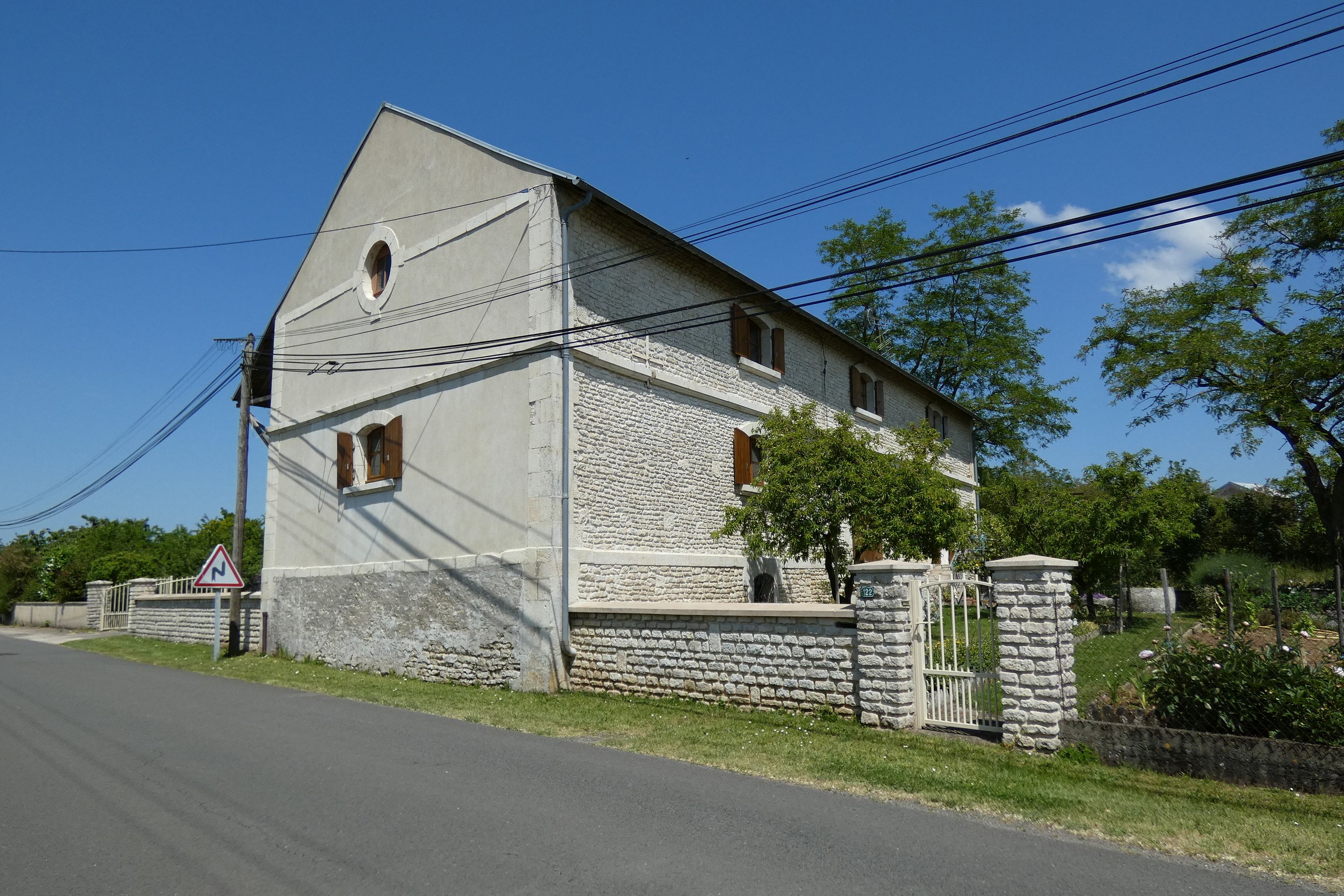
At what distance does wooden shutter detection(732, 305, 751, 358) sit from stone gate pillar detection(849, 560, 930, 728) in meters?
8.51

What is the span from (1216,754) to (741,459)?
10.5 meters

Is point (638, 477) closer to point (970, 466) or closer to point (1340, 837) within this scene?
point (1340, 837)

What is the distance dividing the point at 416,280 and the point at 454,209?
1.51m

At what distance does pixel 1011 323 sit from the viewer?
3453 centimetres

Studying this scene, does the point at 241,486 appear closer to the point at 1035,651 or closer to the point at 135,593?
the point at 135,593

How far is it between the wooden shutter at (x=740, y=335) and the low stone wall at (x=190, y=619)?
1158cm

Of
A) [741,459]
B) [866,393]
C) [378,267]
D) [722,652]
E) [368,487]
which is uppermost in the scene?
[378,267]

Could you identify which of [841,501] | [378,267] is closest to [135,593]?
[378,267]

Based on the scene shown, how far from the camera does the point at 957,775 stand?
7168mm

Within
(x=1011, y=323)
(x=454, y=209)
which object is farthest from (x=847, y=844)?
(x=1011, y=323)

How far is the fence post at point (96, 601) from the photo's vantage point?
2969 centimetres

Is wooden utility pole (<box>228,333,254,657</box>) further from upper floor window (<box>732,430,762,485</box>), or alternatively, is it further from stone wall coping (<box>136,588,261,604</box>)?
upper floor window (<box>732,430,762,485</box>)

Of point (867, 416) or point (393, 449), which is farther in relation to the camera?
point (867, 416)

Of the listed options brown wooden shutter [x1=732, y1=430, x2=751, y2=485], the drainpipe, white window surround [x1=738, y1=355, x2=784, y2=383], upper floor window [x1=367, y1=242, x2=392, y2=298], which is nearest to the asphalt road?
the drainpipe
